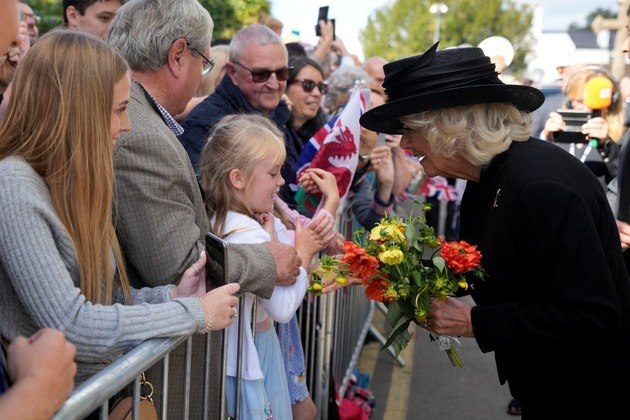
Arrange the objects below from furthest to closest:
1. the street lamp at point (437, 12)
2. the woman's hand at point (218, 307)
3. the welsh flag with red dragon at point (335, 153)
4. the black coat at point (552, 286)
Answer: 1. the street lamp at point (437, 12)
2. the welsh flag with red dragon at point (335, 153)
3. the black coat at point (552, 286)
4. the woman's hand at point (218, 307)

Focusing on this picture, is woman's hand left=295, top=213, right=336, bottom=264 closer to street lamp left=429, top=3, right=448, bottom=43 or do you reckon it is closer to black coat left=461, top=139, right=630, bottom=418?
black coat left=461, top=139, right=630, bottom=418

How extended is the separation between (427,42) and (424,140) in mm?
55559

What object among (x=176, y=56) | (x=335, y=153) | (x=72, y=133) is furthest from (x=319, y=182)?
(x=72, y=133)

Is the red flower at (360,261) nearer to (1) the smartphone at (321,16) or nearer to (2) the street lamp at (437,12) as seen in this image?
(1) the smartphone at (321,16)

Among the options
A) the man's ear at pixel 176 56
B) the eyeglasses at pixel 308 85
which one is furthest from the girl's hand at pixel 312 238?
the eyeglasses at pixel 308 85

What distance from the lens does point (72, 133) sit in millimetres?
2135

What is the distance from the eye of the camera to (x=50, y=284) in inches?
76.7

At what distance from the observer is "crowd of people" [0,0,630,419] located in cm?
202

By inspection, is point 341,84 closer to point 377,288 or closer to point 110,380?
point 377,288

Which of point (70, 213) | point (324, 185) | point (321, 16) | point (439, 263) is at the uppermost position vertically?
point (321, 16)

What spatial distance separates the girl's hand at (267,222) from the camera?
3330mm

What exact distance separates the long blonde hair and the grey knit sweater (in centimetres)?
5

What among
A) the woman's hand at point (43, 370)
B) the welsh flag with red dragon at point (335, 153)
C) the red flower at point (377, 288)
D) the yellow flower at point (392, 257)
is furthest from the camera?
the welsh flag with red dragon at point (335, 153)

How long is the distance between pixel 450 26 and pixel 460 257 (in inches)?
2272
